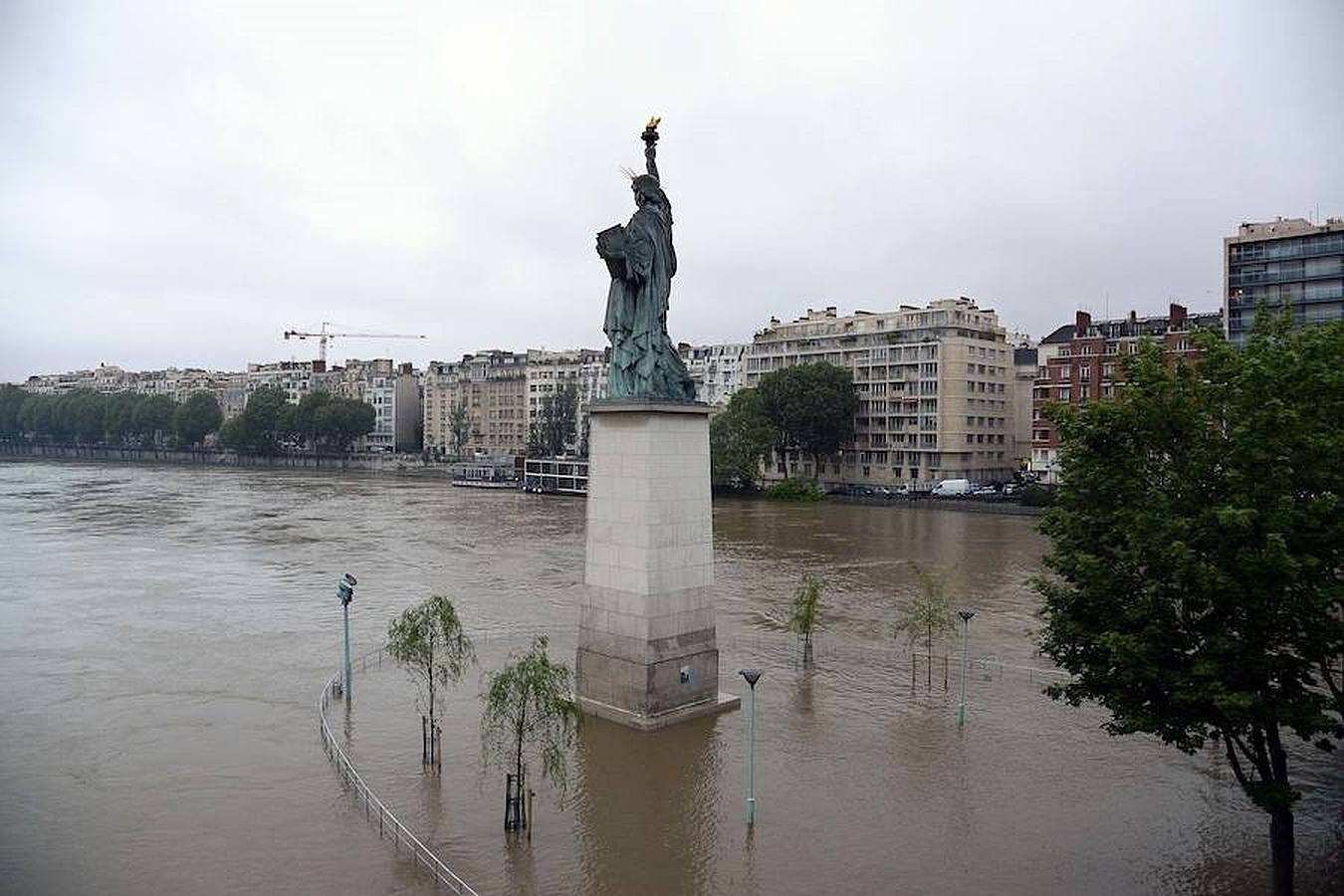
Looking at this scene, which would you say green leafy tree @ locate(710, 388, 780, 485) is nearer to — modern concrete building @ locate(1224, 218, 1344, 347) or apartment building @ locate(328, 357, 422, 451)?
modern concrete building @ locate(1224, 218, 1344, 347)

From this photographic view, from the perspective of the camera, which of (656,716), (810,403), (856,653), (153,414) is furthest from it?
(153,414)

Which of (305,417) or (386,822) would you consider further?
(305,417)

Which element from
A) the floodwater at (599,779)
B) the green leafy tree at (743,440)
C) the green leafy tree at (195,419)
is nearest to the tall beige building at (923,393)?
the green leafy tree at (743,440)

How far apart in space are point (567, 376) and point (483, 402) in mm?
21933

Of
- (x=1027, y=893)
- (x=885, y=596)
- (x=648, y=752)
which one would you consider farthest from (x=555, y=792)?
(x=885, y=596)

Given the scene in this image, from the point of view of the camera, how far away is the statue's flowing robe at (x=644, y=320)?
26250mm

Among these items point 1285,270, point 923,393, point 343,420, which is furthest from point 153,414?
point 1285,270

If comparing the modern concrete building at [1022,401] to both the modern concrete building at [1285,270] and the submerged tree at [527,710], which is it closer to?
the modern concrete building at [1285,270]

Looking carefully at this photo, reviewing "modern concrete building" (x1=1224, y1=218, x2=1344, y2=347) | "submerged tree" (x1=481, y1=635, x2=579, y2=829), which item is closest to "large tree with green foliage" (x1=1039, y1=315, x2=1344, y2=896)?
"submerged tree" (x1=481, y1=635, x2=579, y2=829)

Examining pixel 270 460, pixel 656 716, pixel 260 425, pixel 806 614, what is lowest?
pixel 656 716

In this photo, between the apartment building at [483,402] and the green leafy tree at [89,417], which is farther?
the green leafy tree at [89,417]

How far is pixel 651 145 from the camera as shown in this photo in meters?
27.2

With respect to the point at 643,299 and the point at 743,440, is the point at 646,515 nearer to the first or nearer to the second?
the point at 643,299

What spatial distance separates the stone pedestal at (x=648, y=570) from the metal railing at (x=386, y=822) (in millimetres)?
6208
